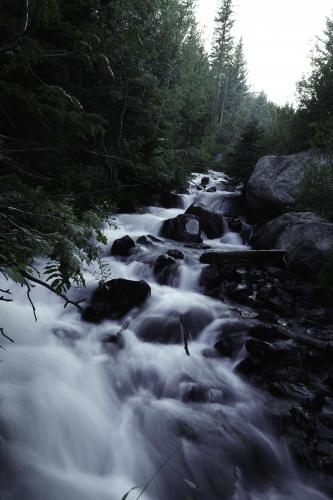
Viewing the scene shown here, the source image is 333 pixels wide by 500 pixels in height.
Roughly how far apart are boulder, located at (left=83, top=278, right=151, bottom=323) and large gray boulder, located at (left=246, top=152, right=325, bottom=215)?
8.66 m

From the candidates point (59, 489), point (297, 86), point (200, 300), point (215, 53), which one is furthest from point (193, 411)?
point (215, 53)

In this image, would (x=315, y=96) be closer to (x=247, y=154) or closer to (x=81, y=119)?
(x=247, y=154)

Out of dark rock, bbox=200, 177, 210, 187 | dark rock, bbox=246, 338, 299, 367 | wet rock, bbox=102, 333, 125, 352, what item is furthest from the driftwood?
dark rock, bbox=200, 177, 210, 187

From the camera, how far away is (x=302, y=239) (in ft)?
31.4

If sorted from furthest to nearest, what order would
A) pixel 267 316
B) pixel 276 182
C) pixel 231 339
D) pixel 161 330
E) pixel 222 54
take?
pixel 222 54 < pixel 276 182 < pixel 267 316 < pixel 161 330 < pixel 231 339

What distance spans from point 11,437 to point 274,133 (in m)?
18.8

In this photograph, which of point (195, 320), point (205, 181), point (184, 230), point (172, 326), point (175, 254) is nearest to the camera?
point (172, 326)

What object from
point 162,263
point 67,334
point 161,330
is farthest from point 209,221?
point 67,334

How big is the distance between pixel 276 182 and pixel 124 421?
1203cm

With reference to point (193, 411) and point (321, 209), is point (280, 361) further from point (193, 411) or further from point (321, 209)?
point (321, 209)

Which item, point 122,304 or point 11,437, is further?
point 122,304

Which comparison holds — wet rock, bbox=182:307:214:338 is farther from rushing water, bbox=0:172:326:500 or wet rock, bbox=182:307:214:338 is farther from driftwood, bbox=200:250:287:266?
driftwood, bbox=200:250:287:266

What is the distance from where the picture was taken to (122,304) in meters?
6.58

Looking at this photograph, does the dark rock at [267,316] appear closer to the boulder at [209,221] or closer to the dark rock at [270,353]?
the dark rock at [270,353]
